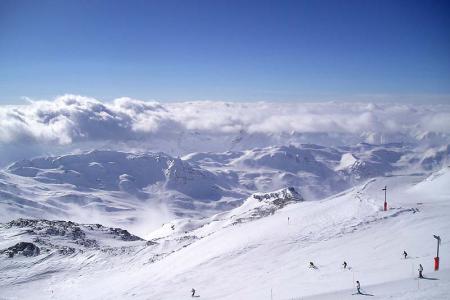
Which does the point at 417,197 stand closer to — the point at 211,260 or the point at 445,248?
the point at 445,248

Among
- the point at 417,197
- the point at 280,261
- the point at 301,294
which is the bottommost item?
the point at 301,294

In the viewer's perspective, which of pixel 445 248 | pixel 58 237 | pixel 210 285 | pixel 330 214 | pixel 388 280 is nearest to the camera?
pixel 388 280

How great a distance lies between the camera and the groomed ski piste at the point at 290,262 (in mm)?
37156

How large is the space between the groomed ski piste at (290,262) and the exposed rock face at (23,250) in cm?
201

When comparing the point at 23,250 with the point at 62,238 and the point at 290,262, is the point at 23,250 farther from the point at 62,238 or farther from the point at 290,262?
the point at 290,262

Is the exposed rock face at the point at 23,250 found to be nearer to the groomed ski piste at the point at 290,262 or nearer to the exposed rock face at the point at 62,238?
the exposed rock face at the point at 62,238

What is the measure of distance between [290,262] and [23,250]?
63037mm

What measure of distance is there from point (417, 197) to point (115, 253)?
57.9 metres

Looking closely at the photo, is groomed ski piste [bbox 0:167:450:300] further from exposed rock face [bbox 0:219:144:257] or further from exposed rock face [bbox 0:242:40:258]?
exposed rock face [bbox 0:219:144:257]

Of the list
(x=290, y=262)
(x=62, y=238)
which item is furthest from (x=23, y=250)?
(x=290, y=262)

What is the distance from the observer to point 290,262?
47.7 metres

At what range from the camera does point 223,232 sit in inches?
2972

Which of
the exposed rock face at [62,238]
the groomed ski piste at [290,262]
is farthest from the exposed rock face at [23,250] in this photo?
the groomed ski piste at [290,262]

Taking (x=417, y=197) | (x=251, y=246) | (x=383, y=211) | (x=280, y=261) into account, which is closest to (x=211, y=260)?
(x=251, y=246)
